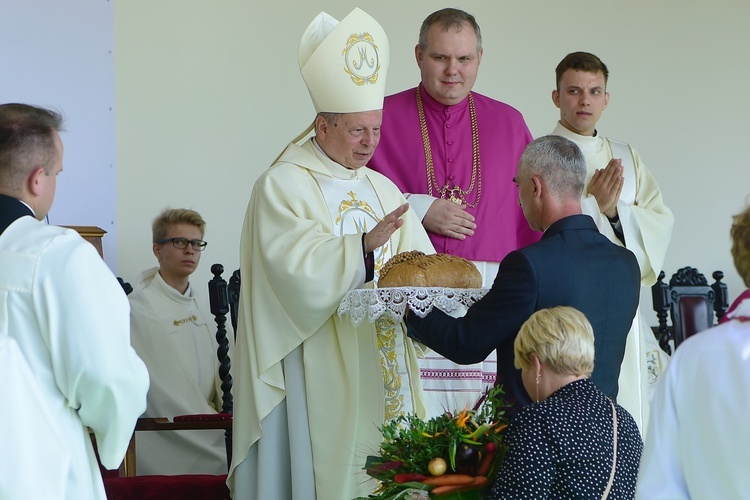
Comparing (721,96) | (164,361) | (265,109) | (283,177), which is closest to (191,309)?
(164,361)

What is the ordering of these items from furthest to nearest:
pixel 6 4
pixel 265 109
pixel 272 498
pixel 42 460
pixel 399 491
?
pixel 265 109
pixel 6 4
pixel 272 498
pixel 399 491
pixel 42 460

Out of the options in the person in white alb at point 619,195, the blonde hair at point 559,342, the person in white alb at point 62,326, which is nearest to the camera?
the person in white alb at point 62,326

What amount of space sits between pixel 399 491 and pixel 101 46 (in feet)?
16.7

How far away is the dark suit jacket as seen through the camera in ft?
13.0

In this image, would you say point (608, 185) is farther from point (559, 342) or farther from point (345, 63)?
point (559, 342)

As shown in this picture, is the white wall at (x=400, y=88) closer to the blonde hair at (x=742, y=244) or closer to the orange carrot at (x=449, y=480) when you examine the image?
the orange carrot at (x=449, y=480)

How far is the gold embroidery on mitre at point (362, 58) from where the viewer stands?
5241 millimetres

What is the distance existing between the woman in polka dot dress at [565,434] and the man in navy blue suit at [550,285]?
0.49m

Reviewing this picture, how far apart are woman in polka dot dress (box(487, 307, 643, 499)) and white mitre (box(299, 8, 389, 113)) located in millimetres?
1972

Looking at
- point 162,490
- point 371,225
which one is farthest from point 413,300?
point 162,490

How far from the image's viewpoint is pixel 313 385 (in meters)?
4.99

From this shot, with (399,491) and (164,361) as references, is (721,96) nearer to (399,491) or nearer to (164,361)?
(164,361)

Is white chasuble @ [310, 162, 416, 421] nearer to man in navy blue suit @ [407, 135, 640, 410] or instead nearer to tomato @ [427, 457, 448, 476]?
man in navy blue suit @ [407, 135, 640, 410]

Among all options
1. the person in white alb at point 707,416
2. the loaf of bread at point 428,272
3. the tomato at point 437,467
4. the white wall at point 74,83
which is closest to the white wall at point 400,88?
the white wall at point 74,83
